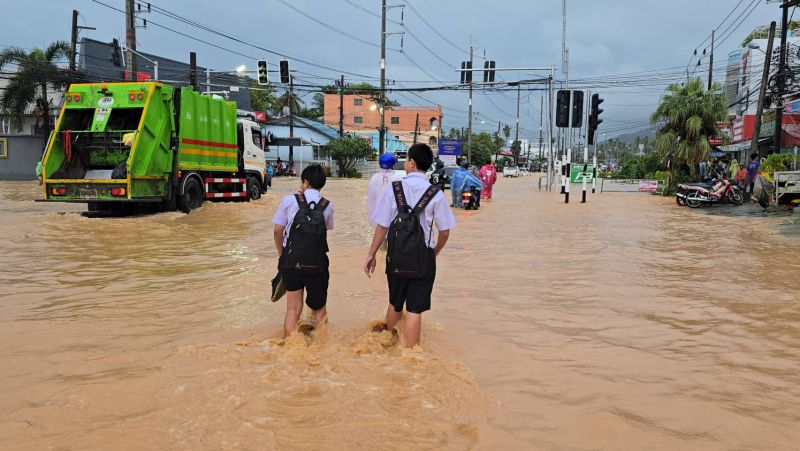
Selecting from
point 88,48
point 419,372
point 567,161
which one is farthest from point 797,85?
point 88,48

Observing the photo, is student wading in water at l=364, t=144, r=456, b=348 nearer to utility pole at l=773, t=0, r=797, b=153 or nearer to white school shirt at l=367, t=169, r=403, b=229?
white school shirt at l=367, t=169, r=403, b=229

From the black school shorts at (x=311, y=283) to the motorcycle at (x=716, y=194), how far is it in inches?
726

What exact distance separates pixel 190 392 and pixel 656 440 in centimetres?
273

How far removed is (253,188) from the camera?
65.1 feet

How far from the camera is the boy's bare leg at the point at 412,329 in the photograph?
440cm

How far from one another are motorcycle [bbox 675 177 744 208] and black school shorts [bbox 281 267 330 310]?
60.5 feet

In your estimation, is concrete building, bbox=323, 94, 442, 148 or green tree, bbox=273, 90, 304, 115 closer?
green tree, bbox=273, 90, 304, 115

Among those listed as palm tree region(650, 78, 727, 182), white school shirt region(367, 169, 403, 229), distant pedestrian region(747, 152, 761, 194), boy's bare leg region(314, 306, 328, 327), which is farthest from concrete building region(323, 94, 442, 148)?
boy's bare leg region(314, 306, 328, 327)

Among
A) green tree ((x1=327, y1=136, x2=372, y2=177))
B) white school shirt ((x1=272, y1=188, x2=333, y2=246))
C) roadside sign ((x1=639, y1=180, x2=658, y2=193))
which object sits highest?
green tree ((x1=327, y1=136, x2=372, y2=177))

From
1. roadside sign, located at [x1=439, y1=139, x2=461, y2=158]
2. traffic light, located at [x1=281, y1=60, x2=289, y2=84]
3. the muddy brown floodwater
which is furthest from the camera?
roadside sign, located at [x1=439, y1=139, x2=461, y2=158]

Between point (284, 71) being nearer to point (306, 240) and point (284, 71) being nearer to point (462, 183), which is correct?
point (462, 183)

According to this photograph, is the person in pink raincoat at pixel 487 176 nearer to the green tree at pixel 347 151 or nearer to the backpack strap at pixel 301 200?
the backpack strap at pixel 301 200

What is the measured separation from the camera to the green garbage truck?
1298 centimetres

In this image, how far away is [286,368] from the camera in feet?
13.8
